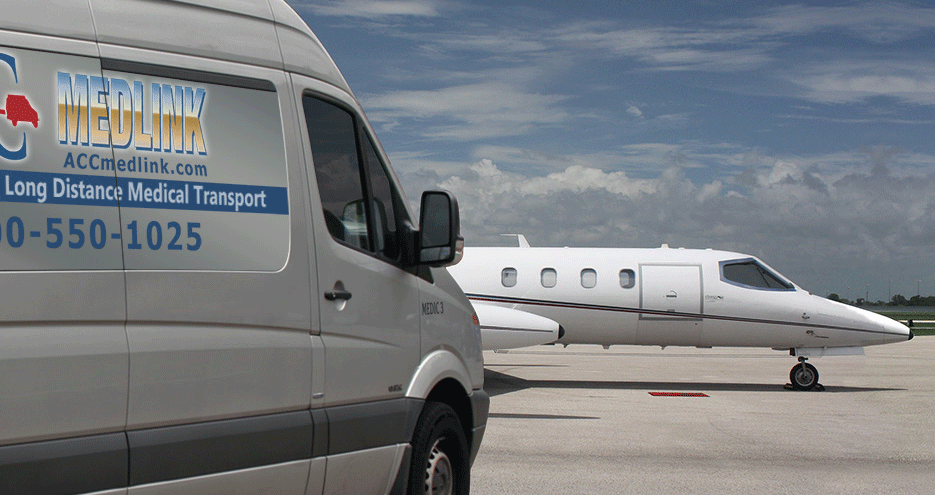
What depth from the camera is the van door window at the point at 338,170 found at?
5.04m

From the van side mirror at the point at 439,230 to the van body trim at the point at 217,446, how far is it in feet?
4.39

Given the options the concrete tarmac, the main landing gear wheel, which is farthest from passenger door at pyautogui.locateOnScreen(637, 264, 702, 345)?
the main landing gear wheel

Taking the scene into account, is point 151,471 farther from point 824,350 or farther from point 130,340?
point 824,350

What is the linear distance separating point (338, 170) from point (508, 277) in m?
13.6

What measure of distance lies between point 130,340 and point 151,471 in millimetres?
553

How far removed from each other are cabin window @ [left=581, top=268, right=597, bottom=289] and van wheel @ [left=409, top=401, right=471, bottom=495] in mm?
12280

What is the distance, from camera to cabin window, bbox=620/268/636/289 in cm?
1844

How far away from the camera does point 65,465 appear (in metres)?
3.60

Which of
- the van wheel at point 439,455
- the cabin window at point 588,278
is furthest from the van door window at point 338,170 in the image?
the cabin window at point 588,278

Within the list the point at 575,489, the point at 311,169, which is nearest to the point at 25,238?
the point at 311,169

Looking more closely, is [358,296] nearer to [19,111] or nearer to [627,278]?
[19,111]

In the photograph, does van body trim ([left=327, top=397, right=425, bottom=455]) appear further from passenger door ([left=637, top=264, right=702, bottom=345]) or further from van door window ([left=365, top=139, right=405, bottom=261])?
passenger door ([left=637, top=264, right=702, bottom=345])

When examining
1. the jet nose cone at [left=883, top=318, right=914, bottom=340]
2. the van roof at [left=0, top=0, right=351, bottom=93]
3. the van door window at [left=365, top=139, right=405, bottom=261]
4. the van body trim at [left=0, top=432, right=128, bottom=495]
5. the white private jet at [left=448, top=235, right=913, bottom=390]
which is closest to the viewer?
the van body trim at [left=0, top=432, right=128, bottom=495]

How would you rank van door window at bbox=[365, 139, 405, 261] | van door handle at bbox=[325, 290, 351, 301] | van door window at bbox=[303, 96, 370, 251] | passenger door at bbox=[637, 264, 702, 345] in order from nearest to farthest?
van door handle at bbox=[325, 290, 351, 301]
van door window at bbox=[303, 96, 370, 251]
van door window at bbox=[365, 139, 405, 261]
passenger door at bbox=[637, 264, 702, 345]
